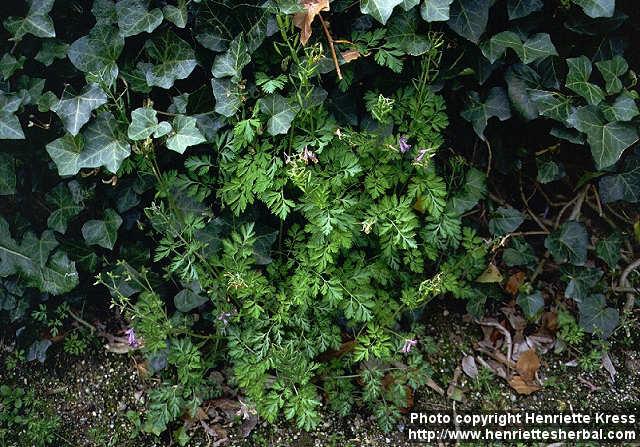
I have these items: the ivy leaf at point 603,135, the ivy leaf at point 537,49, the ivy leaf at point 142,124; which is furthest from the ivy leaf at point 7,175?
the ivy leaf at point 603,135

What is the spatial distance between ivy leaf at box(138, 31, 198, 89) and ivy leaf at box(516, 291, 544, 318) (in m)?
1.81

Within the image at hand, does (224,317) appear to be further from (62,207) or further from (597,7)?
(597,7)

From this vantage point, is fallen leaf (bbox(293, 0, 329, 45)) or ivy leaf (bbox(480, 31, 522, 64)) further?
ivy leaf (bbox(480, 31, 522, 64))

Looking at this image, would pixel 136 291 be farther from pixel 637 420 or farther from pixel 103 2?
pixel 637 420

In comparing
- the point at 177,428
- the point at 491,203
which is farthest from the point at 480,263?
the point at 177,428

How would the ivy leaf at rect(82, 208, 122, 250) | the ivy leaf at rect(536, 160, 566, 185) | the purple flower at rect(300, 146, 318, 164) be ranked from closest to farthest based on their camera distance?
the purple flower at rect(300, 146, 318, 164) < the ivy leaf at rect(82, 208, 122, 250) < the ivy leaf at rect(536, 160, 566, 185)

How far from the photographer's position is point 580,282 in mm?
2791

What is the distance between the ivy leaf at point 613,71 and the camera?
2.36 m

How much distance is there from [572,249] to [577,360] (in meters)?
0.54

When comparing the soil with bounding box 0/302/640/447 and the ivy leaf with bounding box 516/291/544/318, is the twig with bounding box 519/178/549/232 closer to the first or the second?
the ivy leaf with bounding box 516/291/544/318

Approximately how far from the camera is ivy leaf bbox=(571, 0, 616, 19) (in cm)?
213

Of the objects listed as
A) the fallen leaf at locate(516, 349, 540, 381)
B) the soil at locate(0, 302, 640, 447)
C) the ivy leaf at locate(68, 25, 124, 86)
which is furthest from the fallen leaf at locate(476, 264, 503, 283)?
the ivy leaf at locate(68, 25, 124, 86)

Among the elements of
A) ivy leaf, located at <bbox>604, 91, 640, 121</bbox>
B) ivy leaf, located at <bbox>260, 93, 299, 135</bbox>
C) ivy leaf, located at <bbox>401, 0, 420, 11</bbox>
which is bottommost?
ivy leaf, located at <bbox>604, 91, 640, 121</bbox>

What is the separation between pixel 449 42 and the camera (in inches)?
91.1
